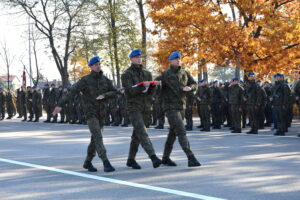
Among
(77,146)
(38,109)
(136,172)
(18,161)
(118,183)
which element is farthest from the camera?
(38,109)

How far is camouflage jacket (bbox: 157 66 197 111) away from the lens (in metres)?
8.59

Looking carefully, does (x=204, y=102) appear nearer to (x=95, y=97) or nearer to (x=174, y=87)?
(x=174, y=87)

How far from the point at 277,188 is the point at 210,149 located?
16.0ft

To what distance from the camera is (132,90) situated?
324 inches

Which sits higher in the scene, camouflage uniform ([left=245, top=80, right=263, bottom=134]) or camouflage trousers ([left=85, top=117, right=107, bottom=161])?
camouflage uniform ([left=245, top=80, right=263, bottom=134])

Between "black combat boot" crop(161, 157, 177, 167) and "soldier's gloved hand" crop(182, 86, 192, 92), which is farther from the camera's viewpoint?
"black combat boot" crop(161, 157, 177, 167)

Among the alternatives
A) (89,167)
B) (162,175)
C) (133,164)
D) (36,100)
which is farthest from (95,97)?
(36,100)

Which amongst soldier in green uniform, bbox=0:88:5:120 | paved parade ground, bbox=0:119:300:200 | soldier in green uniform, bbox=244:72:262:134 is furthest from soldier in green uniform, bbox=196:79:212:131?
soldier in green uniform, bbox=0:88:5:120

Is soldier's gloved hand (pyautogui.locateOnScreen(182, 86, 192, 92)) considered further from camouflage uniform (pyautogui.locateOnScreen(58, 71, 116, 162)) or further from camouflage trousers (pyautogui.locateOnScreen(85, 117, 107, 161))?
camouflage trousers (pyautogui.locateOnScreen(85, 117, 107, 161))

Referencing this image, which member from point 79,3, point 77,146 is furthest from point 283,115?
point 79,3

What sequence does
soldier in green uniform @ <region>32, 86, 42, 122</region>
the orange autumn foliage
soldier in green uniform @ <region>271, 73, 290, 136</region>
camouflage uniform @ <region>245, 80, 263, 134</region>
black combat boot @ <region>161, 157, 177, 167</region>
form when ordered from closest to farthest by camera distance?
black combat boot @ <region>161, 157, 177, 167</region> < soldier in green uniform @ <region>271, 73, 290, 136</region> < camouflage uniform @ <region>245, 80, 263, 134</region> < the orange autumn foliage < soldier in green uniform @ <region>32, 86, 42, 122</region>

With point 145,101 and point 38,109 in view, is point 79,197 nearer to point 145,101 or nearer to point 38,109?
point 145,101

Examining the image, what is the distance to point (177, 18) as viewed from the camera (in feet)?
74.6

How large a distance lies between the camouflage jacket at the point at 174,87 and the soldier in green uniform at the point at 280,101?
724 centimetres
